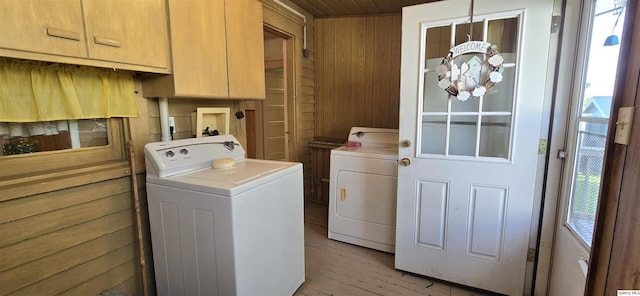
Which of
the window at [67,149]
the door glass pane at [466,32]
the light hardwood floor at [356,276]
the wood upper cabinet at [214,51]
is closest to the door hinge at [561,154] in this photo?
the door glass pane at [466,32]

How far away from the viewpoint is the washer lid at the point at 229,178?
54.2 inches

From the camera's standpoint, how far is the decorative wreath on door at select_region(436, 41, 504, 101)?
1699mm

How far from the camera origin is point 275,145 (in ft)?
13.8

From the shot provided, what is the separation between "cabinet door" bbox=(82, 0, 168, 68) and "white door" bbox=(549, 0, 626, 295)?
7.05ft

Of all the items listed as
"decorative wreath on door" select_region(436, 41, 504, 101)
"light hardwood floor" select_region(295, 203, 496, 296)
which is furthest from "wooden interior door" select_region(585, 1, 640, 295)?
"light hardwood floor" select_region(295, 203, 496, 296)

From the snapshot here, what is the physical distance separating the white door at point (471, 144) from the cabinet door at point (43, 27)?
1774 millimetres

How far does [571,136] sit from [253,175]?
1.79 metres

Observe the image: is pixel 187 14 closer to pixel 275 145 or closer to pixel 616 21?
pixel 616 21

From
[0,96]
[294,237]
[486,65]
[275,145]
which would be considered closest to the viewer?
[0,96]

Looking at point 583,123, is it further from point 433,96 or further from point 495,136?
point 433,96

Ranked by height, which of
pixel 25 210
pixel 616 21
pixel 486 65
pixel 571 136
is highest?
pixel 616 21

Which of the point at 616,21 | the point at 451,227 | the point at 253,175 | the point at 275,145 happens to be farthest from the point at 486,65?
the point at 275,145

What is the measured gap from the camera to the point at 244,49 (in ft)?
6.62

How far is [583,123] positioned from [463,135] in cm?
60
